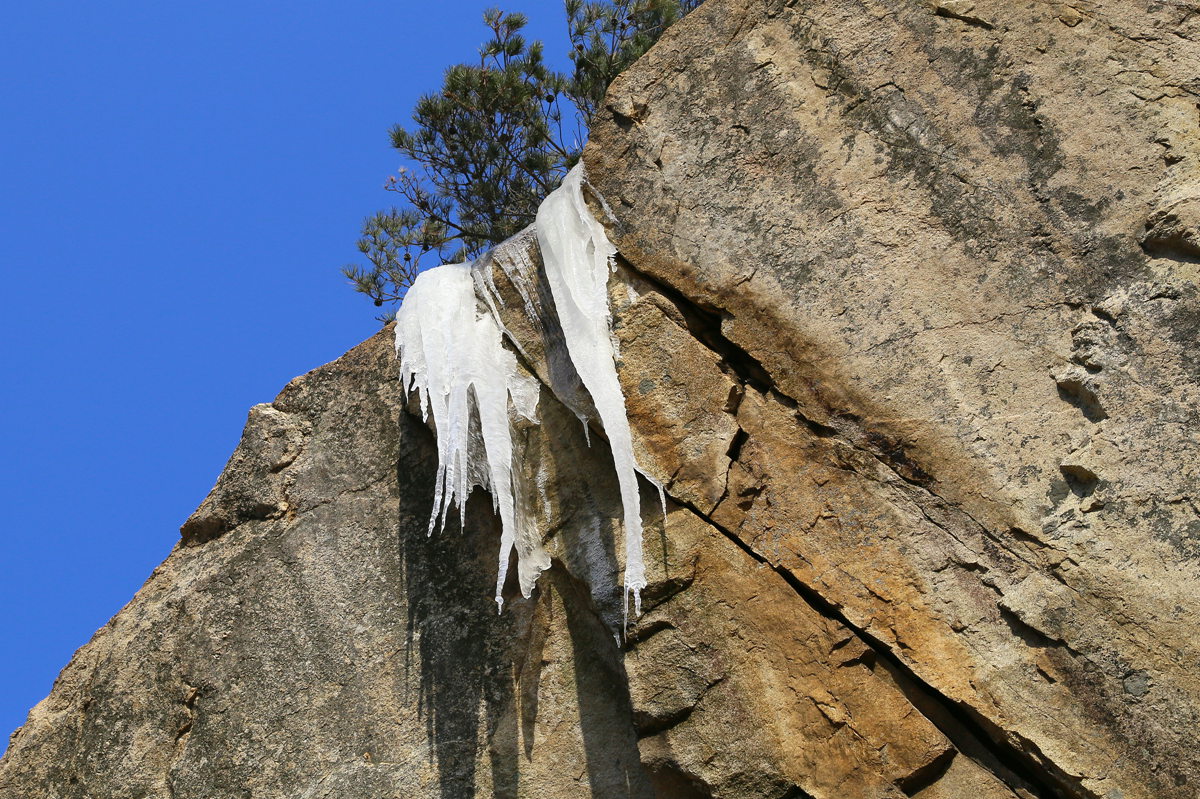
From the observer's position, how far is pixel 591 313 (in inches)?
191

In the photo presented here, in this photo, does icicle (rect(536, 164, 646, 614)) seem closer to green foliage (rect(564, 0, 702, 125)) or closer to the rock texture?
the rock texture

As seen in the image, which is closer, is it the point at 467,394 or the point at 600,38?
the point at 467,394

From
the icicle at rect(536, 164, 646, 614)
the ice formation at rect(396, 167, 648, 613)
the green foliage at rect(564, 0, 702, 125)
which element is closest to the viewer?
the icicle at rect(536, 164, 646, 614)

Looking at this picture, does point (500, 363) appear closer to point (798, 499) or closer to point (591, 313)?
point (591, 313)

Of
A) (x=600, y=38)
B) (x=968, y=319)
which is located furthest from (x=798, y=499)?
(x=600, y=38)

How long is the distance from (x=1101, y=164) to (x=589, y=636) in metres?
2.60

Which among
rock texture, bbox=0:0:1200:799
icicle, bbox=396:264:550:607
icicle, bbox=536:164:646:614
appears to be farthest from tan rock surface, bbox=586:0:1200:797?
icicle, bbox=396:264:550:607

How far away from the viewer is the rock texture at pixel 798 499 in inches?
163

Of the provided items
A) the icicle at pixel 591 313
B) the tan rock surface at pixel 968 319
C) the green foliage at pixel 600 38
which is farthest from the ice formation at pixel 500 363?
the green foliage at pixel 600 38

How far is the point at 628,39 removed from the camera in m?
7.63

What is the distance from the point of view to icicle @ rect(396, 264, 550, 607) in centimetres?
489

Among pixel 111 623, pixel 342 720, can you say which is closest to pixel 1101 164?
pixel 342 720

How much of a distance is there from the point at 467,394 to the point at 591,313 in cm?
66

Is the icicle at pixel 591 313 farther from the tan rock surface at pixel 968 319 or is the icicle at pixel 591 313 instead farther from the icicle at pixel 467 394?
the icicle at pixel 467 394
